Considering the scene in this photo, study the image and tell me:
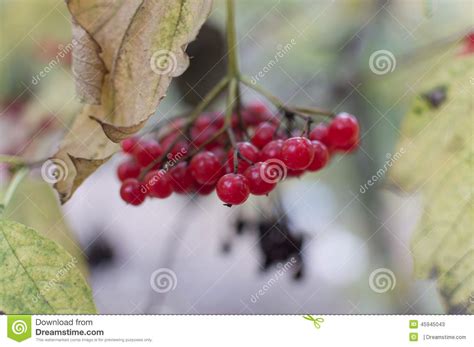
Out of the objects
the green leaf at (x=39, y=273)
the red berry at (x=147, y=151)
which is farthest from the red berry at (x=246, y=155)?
the green leaf at (x=39, y=273)

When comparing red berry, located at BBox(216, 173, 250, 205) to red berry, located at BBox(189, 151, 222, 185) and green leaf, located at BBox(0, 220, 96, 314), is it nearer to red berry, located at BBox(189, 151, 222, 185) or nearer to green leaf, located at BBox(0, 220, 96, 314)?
red berry, located at BBox(189, 151, 222, 185)

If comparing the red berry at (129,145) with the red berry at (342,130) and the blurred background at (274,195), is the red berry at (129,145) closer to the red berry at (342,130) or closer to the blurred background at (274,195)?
the blurred background at (274,195)

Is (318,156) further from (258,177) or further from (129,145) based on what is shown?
(129,145)

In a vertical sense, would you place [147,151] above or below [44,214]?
above

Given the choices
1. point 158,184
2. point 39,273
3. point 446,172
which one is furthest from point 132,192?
point 446,172

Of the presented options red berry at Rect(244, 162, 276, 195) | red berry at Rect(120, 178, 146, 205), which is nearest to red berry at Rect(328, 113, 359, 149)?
red berry at Rect(244, 162, 276, 195)
